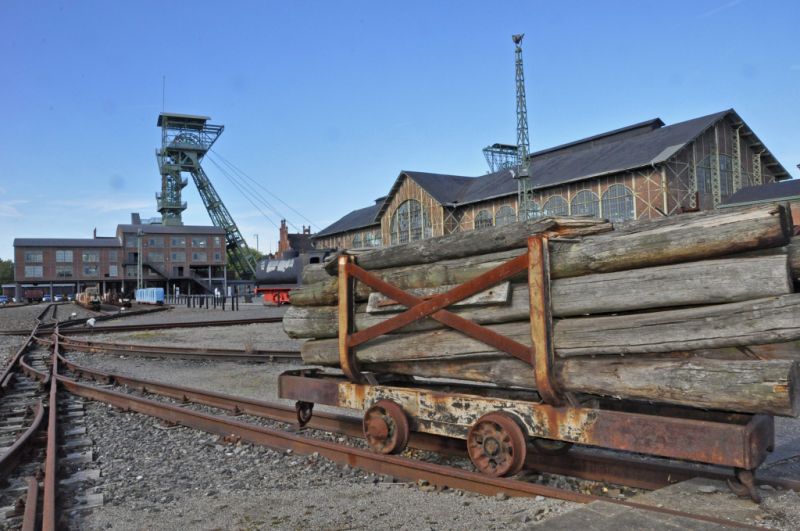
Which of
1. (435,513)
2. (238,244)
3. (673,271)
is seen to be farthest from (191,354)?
(238,244)

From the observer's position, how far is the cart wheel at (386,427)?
471cm

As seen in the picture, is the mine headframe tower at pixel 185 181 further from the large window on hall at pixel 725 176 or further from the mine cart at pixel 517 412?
the mine cart at pixel 517 412

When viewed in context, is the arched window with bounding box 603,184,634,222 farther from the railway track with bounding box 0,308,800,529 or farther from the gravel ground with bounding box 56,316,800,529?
the railway track with bounding box 0,308,800,529

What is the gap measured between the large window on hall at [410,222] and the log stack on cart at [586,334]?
47798 mm

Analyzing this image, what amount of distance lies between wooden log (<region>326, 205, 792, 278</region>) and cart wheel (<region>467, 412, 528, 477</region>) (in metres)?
1.06

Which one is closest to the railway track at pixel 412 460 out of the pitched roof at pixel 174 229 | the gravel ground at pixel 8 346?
the gravel ground at pixel 8 346

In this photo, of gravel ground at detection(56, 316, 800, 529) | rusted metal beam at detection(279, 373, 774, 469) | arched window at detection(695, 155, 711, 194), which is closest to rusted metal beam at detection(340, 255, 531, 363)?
rusted metal beam at detection(279, 373, 774, 469)

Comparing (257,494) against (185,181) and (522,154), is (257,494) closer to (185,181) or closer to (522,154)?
(522,154)

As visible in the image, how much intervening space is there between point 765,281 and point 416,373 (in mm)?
2573

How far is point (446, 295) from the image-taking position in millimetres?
4379

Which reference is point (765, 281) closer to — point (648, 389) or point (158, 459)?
point (648, 389)

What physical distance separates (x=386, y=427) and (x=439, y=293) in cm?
118

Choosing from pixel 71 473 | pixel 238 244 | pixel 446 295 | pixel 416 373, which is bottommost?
pixel 71 473

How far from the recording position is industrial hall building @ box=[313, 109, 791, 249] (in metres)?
37.3
